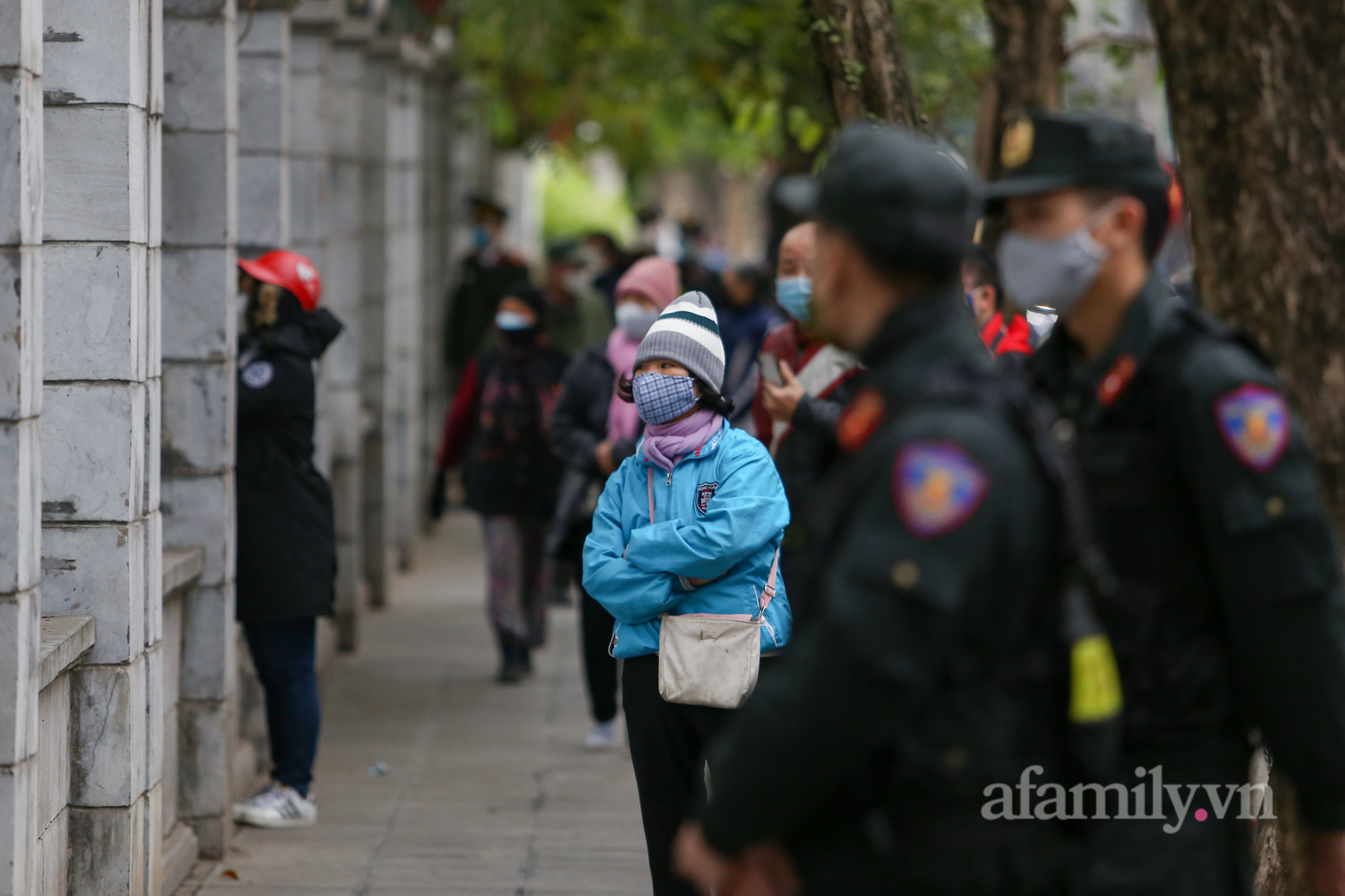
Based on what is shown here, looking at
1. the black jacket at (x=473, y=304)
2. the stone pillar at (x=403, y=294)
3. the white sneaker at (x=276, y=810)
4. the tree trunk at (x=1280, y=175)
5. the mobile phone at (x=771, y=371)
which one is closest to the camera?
the tree trunk at (x=1280, y=175)

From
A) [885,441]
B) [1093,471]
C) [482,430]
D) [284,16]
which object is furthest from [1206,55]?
[482,430]

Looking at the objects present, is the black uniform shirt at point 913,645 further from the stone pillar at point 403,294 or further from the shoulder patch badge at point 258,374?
the stone pillar at point 403,294

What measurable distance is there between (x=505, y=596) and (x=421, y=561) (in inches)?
191

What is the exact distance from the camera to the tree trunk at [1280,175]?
4301 mm

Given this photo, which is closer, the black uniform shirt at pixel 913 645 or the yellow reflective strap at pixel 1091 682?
the black uniform shirt at pixel 913 645

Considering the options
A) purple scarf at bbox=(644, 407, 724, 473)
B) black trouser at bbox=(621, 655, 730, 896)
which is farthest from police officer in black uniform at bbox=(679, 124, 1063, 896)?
purple scarf at bbox=(644, 407, 724, 473)

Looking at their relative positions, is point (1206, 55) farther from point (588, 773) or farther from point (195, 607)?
point (588, 773)

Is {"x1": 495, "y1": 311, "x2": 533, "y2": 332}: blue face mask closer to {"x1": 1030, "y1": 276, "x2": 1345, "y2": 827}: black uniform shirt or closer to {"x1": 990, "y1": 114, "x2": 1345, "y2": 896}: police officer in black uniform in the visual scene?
{"x1": 990, "y1": 114, "x2": 1345, "y2": 896}: police officer in black uniform

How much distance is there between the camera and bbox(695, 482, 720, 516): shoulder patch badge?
15.7ft

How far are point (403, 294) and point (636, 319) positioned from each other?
5.03 m

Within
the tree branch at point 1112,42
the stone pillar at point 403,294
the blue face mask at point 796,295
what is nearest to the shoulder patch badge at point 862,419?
the blue face mask at point 796,295

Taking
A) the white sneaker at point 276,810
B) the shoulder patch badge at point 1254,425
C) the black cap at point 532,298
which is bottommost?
the white sneaker at point 276,810

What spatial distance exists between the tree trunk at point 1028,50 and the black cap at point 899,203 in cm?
628

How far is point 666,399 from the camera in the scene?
4.93 m
